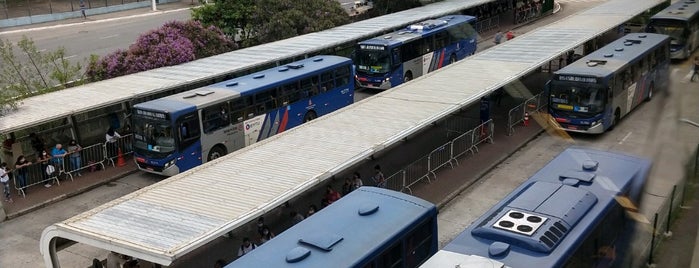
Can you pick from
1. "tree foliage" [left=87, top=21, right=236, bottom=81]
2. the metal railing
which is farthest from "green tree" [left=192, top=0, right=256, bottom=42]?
the metal railing

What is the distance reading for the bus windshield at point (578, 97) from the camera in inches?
797

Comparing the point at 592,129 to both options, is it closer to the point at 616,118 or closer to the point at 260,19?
the point at 616,118

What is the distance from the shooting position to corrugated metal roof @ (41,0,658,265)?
1067 cm

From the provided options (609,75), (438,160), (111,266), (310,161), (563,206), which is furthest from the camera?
(609,75)

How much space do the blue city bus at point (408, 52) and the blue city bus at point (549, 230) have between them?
55.8 feet

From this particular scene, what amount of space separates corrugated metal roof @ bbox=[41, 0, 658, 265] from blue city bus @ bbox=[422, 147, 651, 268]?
432 centimetres

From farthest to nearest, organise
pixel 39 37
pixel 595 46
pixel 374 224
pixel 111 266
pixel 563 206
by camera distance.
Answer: pixel 39 37
pixel 595 46
pixel 111 266
pixel 374 224
pixel 563 206

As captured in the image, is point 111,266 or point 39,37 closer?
point 111,266

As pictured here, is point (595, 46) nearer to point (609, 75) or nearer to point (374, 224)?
point (609, 75)

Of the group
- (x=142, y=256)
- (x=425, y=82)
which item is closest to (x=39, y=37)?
(x=425, y=82)

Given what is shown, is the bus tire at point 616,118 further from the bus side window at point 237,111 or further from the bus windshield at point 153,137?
the bus windshield at point 153,137

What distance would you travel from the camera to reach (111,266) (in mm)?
12023

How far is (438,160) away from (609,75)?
6741 mm

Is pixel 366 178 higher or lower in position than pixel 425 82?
lower
